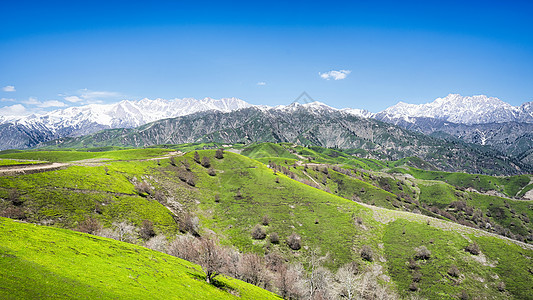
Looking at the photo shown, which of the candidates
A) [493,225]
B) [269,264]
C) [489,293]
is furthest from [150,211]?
[493,225]

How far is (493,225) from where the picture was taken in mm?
192500

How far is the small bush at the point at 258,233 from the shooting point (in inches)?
3660

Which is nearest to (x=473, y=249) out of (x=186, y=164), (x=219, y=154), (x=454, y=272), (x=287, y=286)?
(x=454, y=272)

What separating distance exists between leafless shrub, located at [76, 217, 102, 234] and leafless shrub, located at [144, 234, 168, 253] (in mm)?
12802

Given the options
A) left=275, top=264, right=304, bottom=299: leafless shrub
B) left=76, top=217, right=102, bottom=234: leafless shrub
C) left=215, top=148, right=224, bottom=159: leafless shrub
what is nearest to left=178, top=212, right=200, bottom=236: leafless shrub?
left=76, top=217, right=102, bottom=234: leafless shrub

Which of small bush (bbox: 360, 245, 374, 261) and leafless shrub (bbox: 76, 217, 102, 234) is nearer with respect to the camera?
leafless shrub (bbox: 76, 217, 102, 234)

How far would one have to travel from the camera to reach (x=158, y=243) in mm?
66062

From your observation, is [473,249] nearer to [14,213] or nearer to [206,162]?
[14,213]

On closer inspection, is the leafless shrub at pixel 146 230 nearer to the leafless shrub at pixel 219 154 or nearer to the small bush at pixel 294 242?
the small bush at pixel 294 242

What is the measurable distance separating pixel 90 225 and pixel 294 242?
217 ft

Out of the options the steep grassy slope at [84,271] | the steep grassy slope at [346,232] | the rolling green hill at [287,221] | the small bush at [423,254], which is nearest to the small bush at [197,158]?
the steep grassy slope at [346,232]

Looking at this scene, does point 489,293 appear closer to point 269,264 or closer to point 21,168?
point 269,264

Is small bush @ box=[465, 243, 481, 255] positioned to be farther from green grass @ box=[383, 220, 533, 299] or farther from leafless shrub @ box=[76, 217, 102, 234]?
leafless shrub @ box=[76, 217, 102, 234]

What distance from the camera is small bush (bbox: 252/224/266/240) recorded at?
9296cm
